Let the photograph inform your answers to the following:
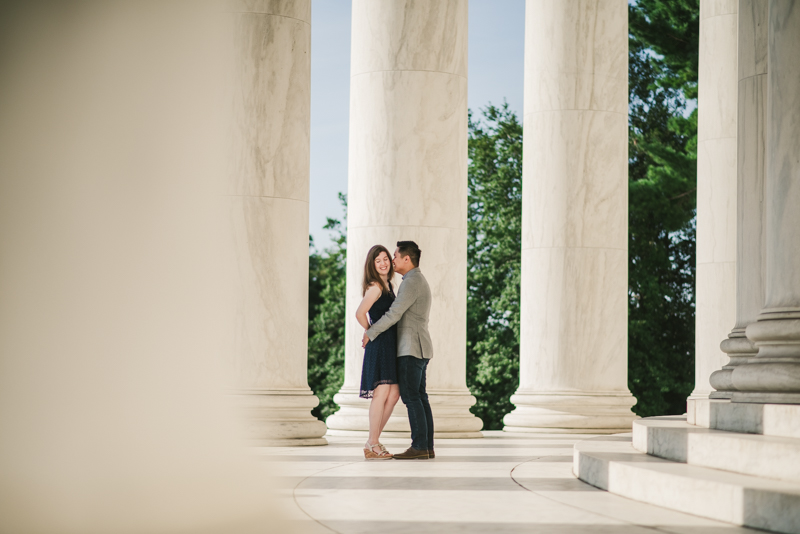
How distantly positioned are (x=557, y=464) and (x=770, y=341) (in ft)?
140

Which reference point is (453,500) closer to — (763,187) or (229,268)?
(229,268)

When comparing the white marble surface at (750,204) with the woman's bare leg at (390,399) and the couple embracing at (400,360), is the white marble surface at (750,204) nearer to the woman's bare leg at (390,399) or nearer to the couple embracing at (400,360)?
the couple embracing at (400,360)

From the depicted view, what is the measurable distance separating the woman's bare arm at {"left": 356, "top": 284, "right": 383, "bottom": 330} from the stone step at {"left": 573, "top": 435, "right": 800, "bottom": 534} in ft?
168

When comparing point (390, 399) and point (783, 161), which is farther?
point (390, 399)

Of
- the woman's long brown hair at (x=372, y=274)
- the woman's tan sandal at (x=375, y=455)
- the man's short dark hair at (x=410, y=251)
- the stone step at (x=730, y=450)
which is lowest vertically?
the woman's tan sandal at (x=375, y=455)

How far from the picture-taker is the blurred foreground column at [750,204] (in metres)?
166

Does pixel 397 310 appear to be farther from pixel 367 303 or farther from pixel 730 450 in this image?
pixel 730 450

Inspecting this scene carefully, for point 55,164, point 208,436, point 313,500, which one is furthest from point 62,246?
point 313,500

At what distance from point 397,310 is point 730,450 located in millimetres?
68675

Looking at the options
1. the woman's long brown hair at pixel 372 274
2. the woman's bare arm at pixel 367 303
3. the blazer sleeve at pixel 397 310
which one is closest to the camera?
the blazer sleeve at pixel 397 310

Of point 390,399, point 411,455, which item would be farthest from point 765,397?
point 390,399

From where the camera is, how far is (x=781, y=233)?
139250 mm

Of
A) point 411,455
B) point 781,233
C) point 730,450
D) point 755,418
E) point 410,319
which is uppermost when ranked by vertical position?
point 781,233

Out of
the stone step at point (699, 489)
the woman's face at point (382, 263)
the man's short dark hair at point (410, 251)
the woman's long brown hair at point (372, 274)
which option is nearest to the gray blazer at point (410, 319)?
the man's short dark hair at point (410, 251)
